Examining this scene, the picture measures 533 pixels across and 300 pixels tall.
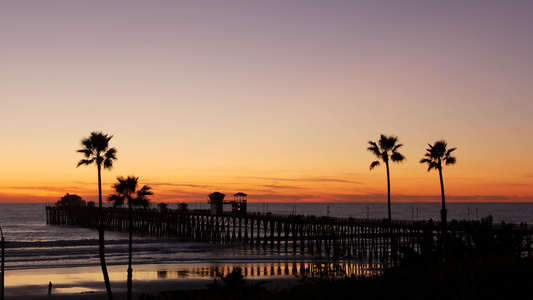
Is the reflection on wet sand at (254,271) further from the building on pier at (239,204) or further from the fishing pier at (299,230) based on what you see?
the building on pier at (239,204)

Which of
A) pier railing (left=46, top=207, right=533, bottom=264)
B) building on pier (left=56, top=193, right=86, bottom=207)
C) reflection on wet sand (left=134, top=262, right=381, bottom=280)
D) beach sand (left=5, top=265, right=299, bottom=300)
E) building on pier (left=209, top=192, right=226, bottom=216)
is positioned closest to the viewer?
pier railing (left=46, top=207, right=533, bottom=264)

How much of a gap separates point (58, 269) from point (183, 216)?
44.0 metres

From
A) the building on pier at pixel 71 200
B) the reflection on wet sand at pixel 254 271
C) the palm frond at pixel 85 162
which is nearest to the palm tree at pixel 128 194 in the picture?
the palm frond at pixel 85 162

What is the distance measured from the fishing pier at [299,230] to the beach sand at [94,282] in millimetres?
10060

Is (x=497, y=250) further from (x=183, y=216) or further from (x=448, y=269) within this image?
(x=183, y=216)

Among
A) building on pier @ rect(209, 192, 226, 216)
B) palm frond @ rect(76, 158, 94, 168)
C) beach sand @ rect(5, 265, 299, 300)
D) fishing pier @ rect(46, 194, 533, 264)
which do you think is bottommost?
beach sand @ rect(5, 265, 299, 300)

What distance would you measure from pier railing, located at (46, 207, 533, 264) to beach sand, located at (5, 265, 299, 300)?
1083cm

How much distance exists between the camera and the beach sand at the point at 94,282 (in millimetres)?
39478

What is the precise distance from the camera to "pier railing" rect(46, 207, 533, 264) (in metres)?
24.1

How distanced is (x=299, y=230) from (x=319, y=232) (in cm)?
1521

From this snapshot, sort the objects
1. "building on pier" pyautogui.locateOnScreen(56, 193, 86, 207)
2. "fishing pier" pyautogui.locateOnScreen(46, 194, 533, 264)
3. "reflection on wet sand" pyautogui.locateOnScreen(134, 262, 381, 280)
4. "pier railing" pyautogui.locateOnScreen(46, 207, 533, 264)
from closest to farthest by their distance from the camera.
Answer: "pier railing" pyautogui.locateOnScreen(46, 207, 533, 264) < "reflection on wet sand" pyautogui.locateOnScreen(134, 262, 381, 280) < "fishing pier" pyautogui.locateOnScreen(46, 194, 533, 264) < "building on pier" pyautogui.locateOnScreen(56, 193, 86, 207)

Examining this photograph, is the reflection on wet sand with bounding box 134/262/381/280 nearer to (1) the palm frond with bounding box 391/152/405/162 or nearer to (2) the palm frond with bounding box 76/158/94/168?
(1) the palm frond with bounding box 391/152/405/162

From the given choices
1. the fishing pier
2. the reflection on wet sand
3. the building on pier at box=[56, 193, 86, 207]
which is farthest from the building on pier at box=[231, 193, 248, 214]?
the building on pier at box=[56, 193, 86, 207]

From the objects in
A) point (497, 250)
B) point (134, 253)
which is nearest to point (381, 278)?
point (497, 250)
